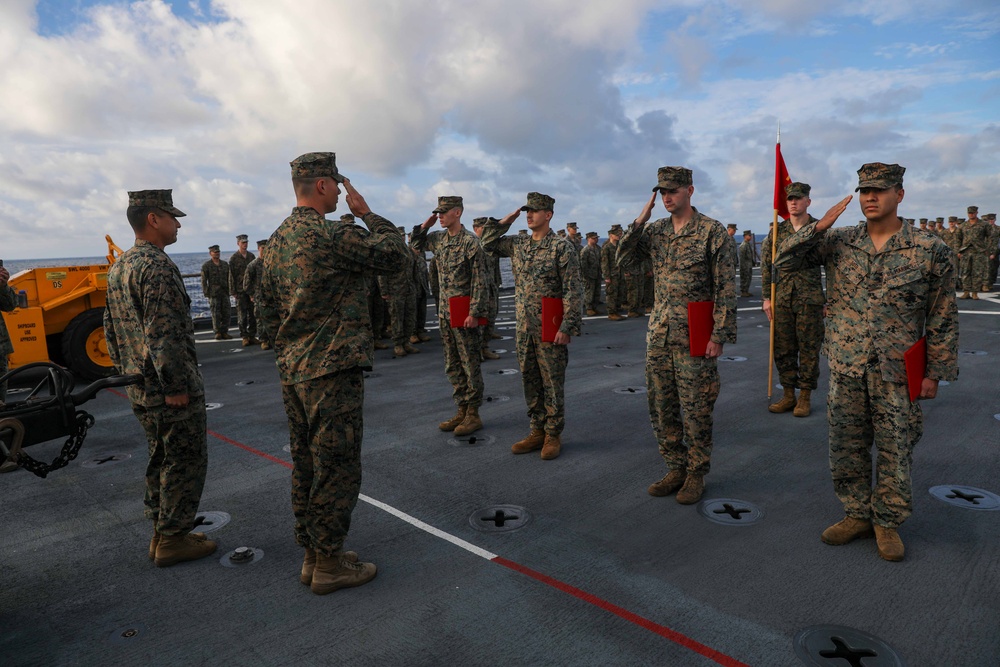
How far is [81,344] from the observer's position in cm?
752

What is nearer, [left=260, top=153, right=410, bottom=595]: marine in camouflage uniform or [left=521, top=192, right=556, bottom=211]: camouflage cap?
[left=260, top=153, right=410, bottom=595]: marine in camouflage uniform

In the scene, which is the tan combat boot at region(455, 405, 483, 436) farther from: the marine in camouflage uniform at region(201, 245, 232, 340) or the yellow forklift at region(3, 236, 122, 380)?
the marine in camouflage uniform at region(201, 245, 232, 340)

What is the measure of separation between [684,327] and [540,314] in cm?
125

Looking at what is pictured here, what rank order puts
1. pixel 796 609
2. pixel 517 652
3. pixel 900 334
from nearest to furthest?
1. pixel 517 652
2. pixel 796 609
3. pixel 900 334

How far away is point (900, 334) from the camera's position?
284cm

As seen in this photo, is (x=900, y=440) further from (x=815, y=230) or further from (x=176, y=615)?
(x=176, y=615)

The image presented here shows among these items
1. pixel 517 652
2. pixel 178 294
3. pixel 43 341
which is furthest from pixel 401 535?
pixel 43 341

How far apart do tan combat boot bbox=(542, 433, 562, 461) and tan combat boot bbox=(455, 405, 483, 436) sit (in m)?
0.81

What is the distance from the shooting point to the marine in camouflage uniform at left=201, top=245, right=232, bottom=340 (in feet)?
37.4

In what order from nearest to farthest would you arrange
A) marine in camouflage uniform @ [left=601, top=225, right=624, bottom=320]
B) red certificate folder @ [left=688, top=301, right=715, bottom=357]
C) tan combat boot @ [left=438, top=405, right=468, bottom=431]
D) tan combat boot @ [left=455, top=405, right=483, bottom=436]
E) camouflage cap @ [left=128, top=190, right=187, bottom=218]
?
1. camouflage cap @ [left=128, top=190, right=187, bottom=218]
2. red certificate folder @ [left=688, top=301, right=715, bottom=357]
3. tan combat boot @ [left=455, top=405, right=483, bottom=436]
4. tan combat boot @ [left=438, top=405, right=468, bottom=431]
5. marine in camouflage uniform @ [left=601, top=225, right=624, bottom=320]

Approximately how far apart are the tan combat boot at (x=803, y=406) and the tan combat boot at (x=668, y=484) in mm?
2056

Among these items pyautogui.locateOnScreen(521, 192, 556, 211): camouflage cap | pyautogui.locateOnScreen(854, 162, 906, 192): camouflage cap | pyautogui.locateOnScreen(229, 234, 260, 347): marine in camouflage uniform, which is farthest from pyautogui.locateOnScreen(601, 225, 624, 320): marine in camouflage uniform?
pyautogui.locateOnScreen(854, 162, 906, 192): camouflage cap

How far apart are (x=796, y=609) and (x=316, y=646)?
199 cm

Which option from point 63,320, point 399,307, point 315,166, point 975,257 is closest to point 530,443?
point 315,166
